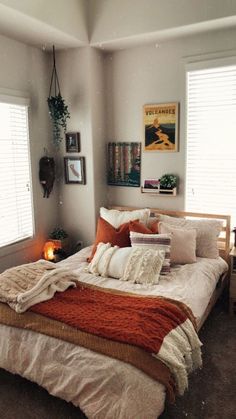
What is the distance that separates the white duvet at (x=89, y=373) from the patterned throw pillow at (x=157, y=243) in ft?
0.99

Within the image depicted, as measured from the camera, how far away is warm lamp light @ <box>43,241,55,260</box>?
373 centimetres

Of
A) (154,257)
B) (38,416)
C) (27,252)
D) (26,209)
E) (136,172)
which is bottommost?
(38,416)

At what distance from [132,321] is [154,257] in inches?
32.3

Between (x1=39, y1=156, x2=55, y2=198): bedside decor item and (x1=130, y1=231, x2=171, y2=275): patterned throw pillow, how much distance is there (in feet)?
4.48

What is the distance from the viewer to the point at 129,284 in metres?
2.54

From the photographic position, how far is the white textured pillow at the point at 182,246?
9.62ft

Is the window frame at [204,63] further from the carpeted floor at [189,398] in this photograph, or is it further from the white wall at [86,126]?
the carpeted floor at [189,398]

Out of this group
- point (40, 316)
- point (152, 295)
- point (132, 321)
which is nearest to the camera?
point (132, 321)

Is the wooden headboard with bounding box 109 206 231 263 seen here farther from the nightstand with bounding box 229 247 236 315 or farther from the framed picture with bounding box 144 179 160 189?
the framed picture with bounding box 144 179 160 189

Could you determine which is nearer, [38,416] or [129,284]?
[38,416]

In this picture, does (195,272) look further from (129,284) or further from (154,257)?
(129,284)

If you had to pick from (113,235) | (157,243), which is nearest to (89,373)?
(157,243)

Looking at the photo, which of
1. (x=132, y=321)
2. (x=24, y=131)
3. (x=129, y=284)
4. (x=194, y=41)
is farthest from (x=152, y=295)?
(x=194, y=41)

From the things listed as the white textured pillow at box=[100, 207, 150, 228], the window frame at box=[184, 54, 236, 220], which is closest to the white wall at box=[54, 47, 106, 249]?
the white textured pillow at box=[100, 207, 150, 228]
